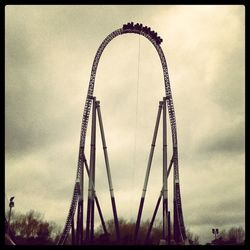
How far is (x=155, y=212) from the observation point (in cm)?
2022

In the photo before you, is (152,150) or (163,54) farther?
(163,54)

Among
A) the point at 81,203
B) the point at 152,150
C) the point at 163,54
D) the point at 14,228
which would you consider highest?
the point at 163,54
